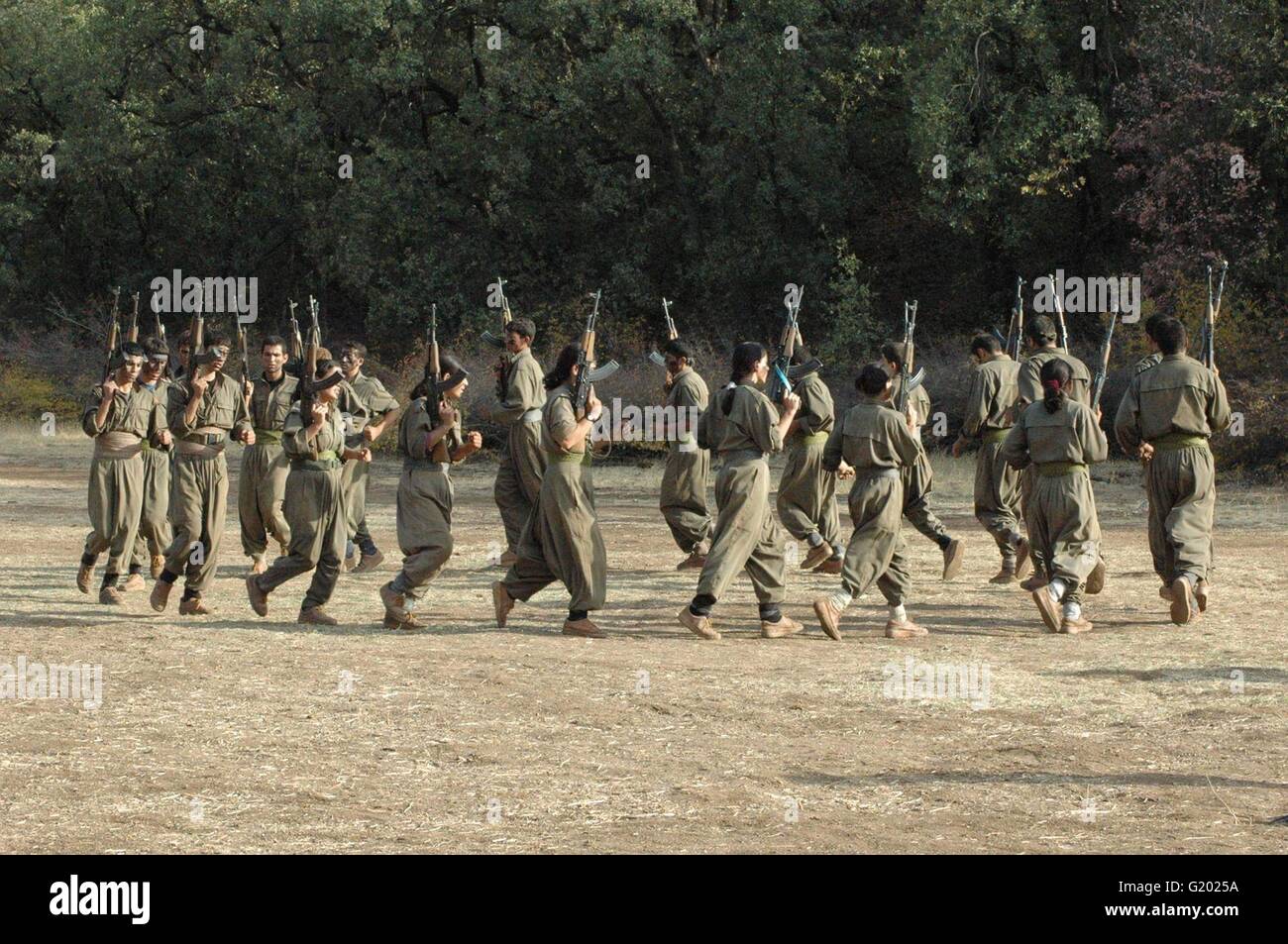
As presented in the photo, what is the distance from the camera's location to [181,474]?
12562 mm

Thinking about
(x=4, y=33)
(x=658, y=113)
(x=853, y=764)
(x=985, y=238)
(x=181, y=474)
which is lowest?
(x=853, y=764)

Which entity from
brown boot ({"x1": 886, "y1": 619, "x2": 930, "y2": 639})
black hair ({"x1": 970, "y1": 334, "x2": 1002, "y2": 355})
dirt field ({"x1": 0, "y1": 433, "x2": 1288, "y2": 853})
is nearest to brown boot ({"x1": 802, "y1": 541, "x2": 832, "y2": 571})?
dirt field ({"x1": 0, "y1": 433, "x2": 1288, "y2": 853})

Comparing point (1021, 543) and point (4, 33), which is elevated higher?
point (4, 33)

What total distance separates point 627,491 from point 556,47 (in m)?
13.8

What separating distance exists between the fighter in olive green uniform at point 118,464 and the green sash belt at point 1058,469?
19.6 feet

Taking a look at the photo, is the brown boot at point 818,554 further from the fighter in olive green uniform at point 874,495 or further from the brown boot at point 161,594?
the brown boot at point 161,594

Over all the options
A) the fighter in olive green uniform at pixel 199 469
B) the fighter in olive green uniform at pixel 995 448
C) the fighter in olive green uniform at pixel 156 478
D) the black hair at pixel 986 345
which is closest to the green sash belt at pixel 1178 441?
the fighter in olive green uniform at pixel 995 448

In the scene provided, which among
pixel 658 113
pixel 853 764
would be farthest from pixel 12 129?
pixel 853 764

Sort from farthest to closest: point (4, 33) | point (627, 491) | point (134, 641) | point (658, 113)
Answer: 1. point (4, 33)
2. point (658, 113)
3. point (627, 491)
4. point (134, 641)

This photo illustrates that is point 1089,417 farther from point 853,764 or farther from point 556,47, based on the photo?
point 556,47

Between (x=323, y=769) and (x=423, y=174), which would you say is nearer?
(x=323, y=769)

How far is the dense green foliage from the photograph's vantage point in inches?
1009

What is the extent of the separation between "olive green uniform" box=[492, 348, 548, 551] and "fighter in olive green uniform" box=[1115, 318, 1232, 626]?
3990mm

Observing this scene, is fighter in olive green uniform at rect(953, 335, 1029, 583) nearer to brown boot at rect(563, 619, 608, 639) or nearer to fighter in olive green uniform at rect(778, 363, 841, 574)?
fighter in olive green uniform at rect(778, 363, 841, 574)
